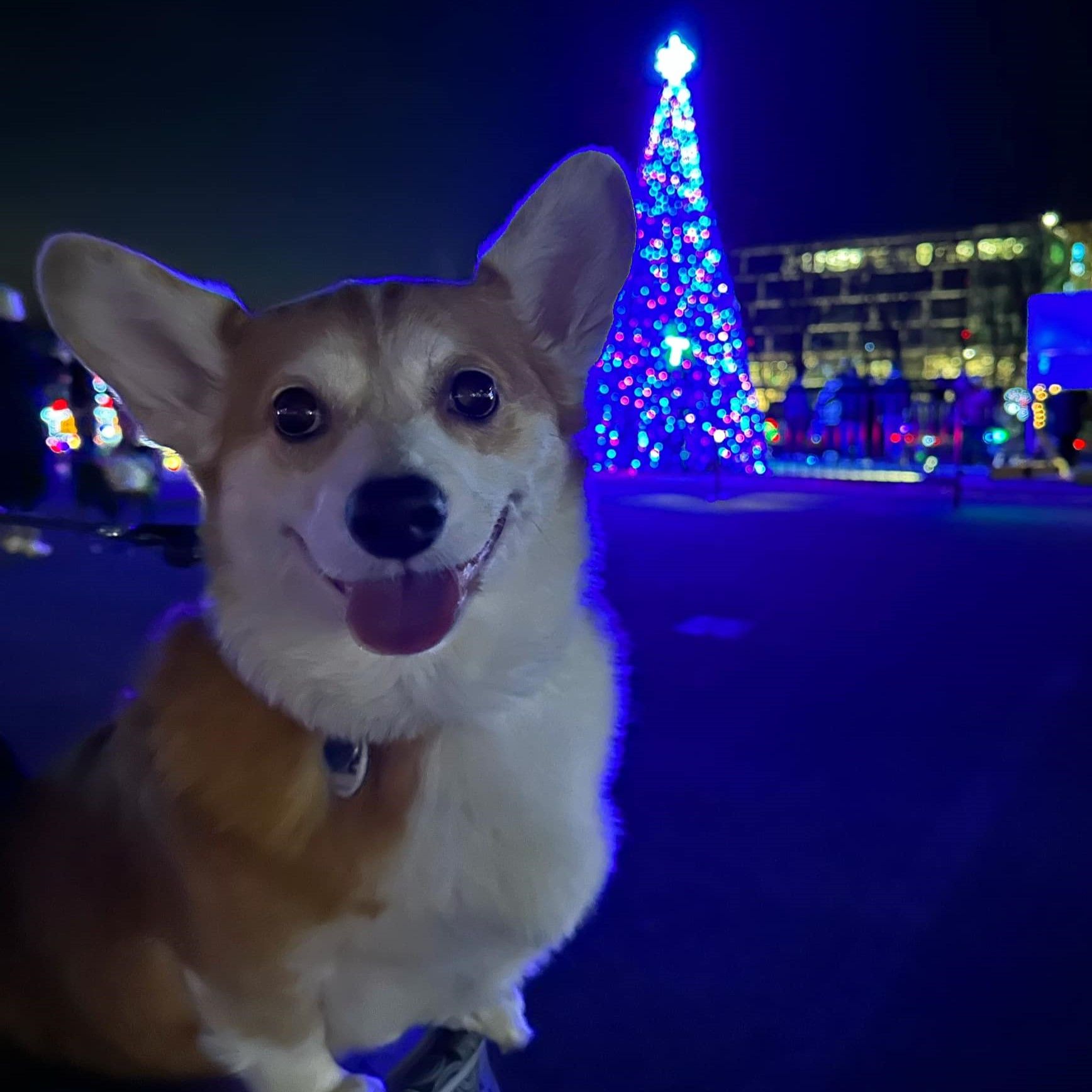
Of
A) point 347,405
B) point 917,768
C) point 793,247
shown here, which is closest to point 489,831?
point 347,405

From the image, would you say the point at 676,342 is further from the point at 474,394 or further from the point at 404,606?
the point at 404,606

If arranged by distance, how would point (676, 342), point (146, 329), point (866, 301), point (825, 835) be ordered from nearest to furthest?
point (146, 329)
point (825, 835)
point (676, 342)
point (866, 301)

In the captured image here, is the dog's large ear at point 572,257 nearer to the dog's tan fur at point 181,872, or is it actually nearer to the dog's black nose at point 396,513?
the dog's black nose at point 396,513

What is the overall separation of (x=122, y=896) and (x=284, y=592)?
1.42 feet

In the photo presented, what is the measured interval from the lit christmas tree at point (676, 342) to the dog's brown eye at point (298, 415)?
8383 millimetres

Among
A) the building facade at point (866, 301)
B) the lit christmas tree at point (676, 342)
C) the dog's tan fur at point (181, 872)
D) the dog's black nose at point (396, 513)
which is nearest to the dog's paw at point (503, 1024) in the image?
the dog's tan fur at point (181, 872)

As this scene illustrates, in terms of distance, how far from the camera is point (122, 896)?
1086 millimetres

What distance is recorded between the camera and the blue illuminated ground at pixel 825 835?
51.9 inches

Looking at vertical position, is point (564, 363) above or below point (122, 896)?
above

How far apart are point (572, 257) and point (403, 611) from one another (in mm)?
574

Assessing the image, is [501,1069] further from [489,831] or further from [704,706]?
[704,706]

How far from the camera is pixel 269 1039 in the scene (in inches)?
43.1

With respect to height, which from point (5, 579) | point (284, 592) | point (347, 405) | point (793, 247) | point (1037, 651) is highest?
point (793, 247)

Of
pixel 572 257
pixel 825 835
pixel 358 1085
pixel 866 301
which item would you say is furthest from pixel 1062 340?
pixel 866 301
